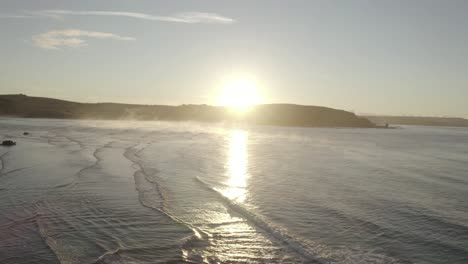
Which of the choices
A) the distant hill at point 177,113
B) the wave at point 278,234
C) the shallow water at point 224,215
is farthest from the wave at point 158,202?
the distant hill at point 177,113

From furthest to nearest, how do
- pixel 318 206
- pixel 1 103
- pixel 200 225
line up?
pixel 1 103 < pixel 318 206 < pixel 200 225

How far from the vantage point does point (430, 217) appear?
46.5ft

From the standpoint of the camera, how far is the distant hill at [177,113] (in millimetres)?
165500

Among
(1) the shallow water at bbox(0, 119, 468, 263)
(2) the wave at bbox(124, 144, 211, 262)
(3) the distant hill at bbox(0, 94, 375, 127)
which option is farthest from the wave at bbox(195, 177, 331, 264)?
(3) the distant hill at bbox(0, 94, 375, 127)

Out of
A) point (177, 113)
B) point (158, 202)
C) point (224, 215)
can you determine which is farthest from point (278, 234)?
point (177, 113)

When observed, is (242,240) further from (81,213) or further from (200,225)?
(81,213)

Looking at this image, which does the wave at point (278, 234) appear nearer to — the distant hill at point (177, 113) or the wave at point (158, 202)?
the wave at point (158, 202)

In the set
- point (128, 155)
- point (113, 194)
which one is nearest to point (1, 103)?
point (128, 155)

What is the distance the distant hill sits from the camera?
16550 cm

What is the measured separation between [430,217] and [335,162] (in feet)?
58.6

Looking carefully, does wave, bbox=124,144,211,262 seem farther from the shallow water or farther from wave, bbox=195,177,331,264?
wave, bbox=195,177,331,264

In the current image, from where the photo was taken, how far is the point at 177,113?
7229 inches

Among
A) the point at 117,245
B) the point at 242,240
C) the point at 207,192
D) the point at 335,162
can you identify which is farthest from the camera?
the point at 335,162

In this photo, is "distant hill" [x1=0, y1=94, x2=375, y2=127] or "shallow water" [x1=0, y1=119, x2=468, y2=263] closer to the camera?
"shallow water" [x1=0, y1=119, x2=468, y2=263]
